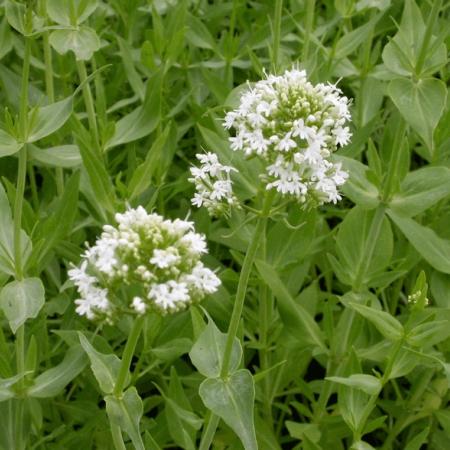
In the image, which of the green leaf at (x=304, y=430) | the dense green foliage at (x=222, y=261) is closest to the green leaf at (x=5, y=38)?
the dense green foliage at (x=222, y=261)

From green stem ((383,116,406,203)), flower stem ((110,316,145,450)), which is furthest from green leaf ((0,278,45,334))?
green stem ((383,116,406,203))

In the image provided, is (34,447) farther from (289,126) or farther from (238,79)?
(238,79)

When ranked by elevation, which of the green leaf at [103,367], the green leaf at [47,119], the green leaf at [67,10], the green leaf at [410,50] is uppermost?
the green leaf at [67,10]

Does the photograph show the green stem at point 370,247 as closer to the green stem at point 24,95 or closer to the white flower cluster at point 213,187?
the white flower cluster at point 213,187

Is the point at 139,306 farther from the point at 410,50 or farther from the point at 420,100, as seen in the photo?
the point at 410,50

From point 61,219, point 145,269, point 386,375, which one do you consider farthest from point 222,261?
point 145,269

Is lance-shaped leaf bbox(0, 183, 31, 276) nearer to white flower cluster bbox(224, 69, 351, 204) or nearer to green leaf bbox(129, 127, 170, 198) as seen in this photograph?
green leaf bbox(129, 127, 170, 198)
